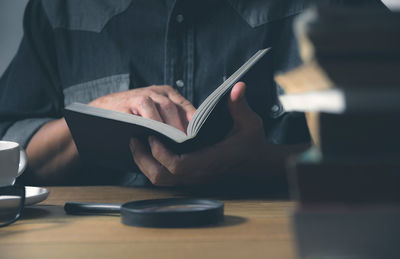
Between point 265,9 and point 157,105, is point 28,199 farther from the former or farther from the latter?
point 265,9

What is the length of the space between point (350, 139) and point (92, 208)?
0.41m

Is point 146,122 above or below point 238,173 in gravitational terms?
above

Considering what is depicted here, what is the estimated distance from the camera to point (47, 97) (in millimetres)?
1438

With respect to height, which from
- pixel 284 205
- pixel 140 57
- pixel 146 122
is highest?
pixel 140 57

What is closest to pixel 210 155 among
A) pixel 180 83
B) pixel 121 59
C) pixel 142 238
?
pixel 142 238

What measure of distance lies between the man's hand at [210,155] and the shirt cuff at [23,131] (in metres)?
0.43

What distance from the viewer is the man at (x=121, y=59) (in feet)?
3.98

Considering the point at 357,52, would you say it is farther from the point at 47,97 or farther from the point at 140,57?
the point at 47,97

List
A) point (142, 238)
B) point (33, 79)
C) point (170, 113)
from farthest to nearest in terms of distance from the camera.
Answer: point (33, 79) < point (170, 113) < point (142, 238)

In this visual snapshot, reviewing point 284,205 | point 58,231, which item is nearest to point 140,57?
point 284,205

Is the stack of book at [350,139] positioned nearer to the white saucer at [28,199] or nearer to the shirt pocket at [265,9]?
the white saucer at [28,199]

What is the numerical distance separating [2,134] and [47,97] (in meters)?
0.22

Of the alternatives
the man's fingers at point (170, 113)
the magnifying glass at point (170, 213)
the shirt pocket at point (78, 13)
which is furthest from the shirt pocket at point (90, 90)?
the magnifying glass at point (170, 213)

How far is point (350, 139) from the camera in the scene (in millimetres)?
315
